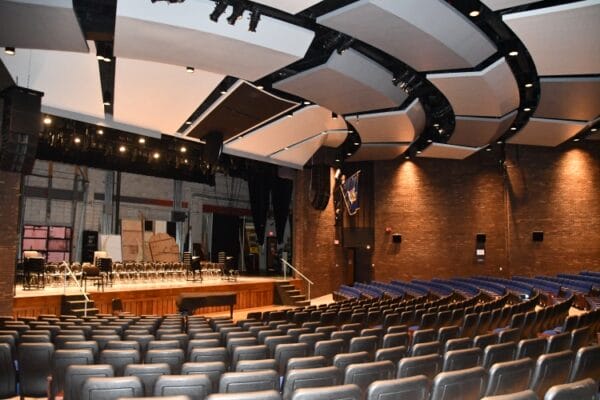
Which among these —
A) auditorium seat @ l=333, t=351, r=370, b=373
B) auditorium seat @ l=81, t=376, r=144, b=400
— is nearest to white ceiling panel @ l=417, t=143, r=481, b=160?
auditorium seat @ l=333, t=351, r=370, b=373

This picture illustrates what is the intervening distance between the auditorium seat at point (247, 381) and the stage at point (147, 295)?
9.55 metres

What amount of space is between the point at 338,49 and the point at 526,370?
22.8ft

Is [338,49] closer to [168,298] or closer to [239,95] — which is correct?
[239,95]

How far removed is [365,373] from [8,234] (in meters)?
9.91

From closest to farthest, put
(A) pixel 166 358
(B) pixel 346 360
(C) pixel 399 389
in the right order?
(C) pixel 399 389
(B) pixel 346 360
(A) pixel 166 358

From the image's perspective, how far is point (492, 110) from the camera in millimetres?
12539

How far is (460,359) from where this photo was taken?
3.99 metres

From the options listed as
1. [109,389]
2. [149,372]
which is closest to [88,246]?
[149,372]

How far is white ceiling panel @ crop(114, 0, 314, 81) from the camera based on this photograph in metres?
7.46

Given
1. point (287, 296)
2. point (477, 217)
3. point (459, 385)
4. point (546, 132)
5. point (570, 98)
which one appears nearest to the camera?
point (459, 385)

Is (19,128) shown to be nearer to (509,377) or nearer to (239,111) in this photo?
(239,111)

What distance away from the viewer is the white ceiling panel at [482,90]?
33.0ft

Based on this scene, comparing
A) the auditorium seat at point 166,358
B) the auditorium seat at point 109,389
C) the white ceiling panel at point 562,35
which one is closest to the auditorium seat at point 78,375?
the auditorium seat at point 109,389

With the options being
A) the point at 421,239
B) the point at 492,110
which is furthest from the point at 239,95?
the point at 421,239
